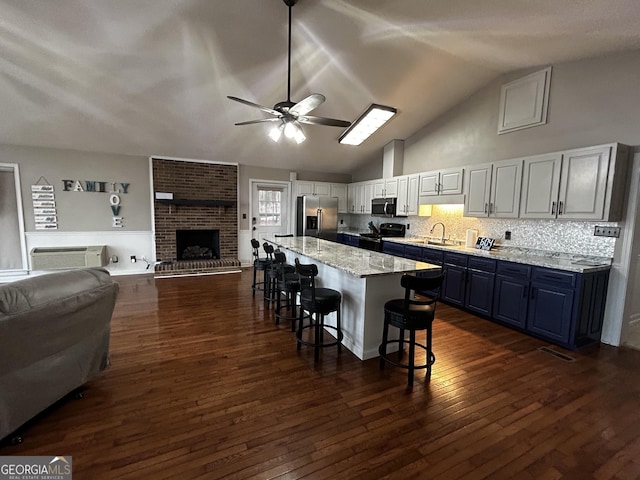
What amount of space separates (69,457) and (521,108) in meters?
5.74

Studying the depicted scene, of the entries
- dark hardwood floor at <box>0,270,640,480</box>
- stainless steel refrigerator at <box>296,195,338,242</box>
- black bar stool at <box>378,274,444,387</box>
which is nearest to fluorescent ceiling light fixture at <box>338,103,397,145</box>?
stainless steel refrigerator at <box>296,195,338,242</box>

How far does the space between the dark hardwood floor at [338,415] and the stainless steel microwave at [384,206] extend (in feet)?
10.7

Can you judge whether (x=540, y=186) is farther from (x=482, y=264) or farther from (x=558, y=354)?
(x=558, y=354)

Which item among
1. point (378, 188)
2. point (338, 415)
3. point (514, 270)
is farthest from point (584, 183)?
point (378, 188)

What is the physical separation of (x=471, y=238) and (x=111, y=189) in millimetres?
6817

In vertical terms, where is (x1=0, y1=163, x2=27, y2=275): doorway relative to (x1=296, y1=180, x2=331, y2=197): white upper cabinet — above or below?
below

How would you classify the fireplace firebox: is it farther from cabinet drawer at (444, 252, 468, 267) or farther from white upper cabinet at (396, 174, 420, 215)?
cabinet drawer at (444, 252, 468, 267)

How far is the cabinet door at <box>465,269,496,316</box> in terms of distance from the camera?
372 centimetres

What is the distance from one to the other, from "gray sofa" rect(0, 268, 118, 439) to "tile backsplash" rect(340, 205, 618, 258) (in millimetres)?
4793

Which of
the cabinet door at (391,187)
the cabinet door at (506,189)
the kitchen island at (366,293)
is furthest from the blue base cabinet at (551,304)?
the cabinet door at (391,187)

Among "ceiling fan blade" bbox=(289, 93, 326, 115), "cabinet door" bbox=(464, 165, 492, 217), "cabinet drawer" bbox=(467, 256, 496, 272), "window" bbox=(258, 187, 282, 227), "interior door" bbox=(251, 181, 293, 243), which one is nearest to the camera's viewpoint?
"ceiling fan blade" bbox=(289, 93, 326, 115)

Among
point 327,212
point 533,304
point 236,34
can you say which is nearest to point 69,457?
point 236,34

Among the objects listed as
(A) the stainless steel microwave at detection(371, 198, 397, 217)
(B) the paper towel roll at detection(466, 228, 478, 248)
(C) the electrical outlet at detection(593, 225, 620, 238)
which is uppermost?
(A) the stainless steel microwave at detection(371, 198, 397, 217)

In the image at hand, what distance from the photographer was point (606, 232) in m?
3.14
